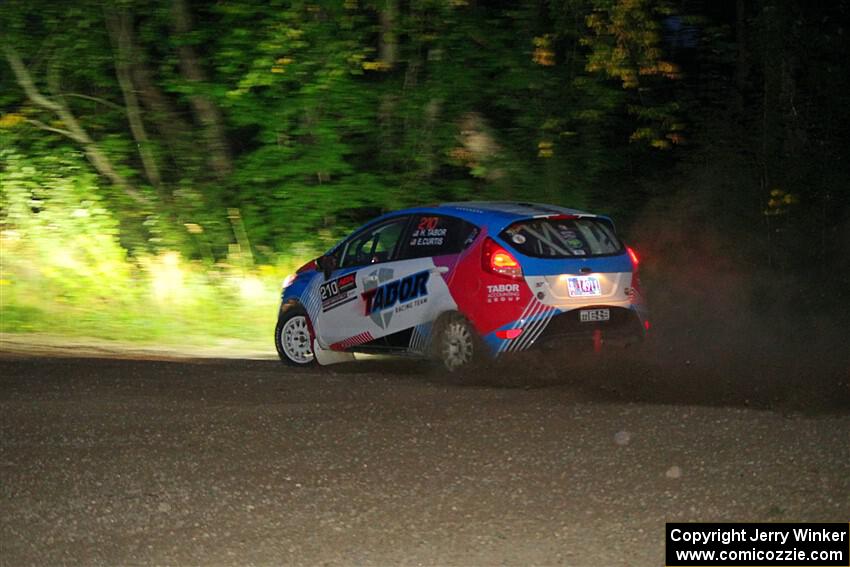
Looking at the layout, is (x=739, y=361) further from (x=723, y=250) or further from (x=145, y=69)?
(x=145, y=69)

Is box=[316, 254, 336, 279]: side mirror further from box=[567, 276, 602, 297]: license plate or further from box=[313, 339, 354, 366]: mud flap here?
box=[567, 276, 602, 297]: license plate

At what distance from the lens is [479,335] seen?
1180 centimetres

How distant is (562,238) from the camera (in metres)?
12.1

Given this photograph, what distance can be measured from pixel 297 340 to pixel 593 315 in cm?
321

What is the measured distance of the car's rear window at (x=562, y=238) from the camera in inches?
469

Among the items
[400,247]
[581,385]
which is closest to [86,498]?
[581,385]

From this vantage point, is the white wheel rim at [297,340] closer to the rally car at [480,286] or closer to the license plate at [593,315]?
the rally car at [480,286]

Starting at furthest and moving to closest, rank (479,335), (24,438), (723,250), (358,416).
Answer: (723,250) → (479,335) → (358,416) → (24,438)

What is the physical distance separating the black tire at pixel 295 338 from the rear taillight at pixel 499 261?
2405 millimetres

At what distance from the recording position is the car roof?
1205cm

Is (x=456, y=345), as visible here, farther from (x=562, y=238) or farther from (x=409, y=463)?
(x=409, y=463)

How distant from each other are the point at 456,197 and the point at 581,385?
30.8 feet

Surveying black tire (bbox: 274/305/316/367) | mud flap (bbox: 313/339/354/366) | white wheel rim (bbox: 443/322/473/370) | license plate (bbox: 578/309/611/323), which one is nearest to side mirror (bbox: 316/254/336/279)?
black tire (bbox: 274/305/316/367)

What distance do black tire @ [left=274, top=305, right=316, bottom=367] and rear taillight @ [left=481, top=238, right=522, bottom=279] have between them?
7.89 feet
